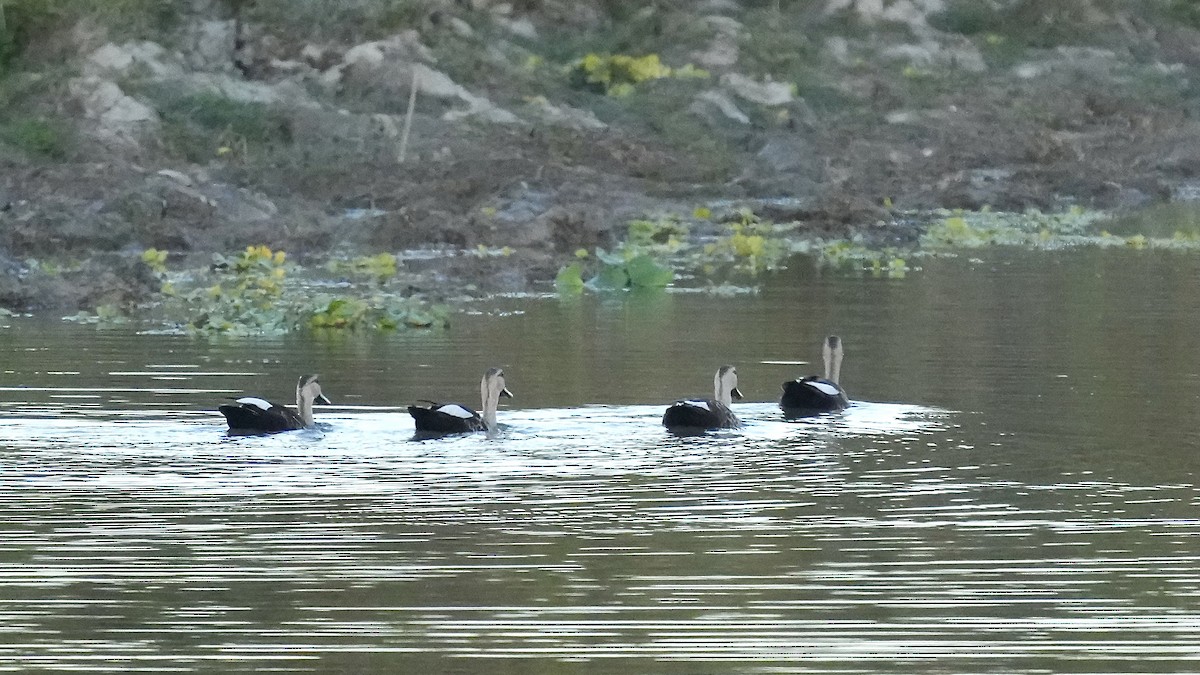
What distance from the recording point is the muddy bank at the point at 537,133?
29703 millimetres

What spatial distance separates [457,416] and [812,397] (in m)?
2.60

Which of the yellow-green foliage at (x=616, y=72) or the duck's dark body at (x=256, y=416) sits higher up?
the yellow-green foliage at (x=616, y=72)

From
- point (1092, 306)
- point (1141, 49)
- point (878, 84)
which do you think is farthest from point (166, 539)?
point (1141, 49)

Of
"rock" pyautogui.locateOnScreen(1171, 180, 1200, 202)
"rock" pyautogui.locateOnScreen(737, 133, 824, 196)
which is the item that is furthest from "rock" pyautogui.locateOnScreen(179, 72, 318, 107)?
"rock" pyautogui.locateOnScreen(1171, 180, 1200, 202)

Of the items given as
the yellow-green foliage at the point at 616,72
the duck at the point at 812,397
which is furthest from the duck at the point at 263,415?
the yellow-green foliage at the point at 616,72

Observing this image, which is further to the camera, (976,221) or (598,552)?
(976,221)

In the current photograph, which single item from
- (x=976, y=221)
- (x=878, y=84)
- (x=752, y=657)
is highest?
(x=878, y=84)

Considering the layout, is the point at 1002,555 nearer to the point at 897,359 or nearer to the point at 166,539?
the point at 166,539

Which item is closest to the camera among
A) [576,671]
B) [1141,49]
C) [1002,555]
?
[576,671]

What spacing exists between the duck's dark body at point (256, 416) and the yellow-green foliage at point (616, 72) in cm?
2774

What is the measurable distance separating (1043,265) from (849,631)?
20.0 m

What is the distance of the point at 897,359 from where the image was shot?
1986 centimetres

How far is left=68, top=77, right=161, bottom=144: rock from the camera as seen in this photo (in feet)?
112

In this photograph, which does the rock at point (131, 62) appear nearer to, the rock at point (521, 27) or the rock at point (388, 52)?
the rock at point (388, 52)
